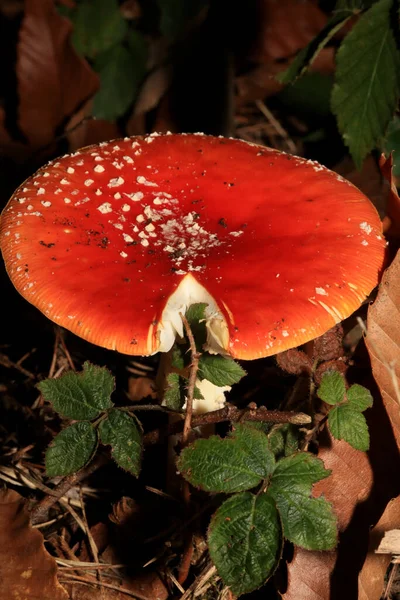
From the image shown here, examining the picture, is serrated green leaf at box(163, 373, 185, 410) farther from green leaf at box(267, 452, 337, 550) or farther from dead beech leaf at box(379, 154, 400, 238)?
dead beech leaf at box(379, 154, 400, 238)

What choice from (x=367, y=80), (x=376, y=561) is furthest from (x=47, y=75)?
(x=376, y=561)

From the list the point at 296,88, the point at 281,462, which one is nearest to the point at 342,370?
the point at 281,462

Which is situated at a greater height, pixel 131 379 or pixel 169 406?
pixel 169 406

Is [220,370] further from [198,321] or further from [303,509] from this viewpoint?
[303,509]

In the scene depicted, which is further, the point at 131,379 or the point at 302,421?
the point at 131,379

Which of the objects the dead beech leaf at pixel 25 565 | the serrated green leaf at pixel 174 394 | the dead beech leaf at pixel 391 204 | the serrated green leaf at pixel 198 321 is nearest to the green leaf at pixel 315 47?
the dead beech leaf at pixel 391 204

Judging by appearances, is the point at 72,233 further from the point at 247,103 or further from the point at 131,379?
the point at 247,103
